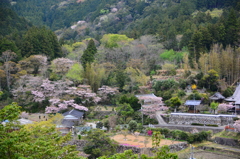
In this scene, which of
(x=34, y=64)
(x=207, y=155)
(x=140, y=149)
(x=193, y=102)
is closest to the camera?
(x=207, y=155)

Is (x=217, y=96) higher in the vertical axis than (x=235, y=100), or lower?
higher

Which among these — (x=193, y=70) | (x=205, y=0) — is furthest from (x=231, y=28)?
(x=205, y=0)

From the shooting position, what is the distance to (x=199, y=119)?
76.9 ft

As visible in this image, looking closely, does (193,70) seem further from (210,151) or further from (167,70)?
(210,151)

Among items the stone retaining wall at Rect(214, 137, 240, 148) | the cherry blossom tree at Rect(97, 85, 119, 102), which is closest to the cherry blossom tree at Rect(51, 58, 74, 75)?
the cherry blossom tree at Rect(97, 85, 119, 102)

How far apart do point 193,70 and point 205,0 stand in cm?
2475

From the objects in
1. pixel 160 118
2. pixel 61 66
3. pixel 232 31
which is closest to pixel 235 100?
pixel 160 118

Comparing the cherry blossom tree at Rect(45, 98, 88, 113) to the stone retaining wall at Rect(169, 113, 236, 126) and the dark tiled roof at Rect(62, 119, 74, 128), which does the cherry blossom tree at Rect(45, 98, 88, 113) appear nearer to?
the dark tiled roof at Rect(62, 119, 74, 128)

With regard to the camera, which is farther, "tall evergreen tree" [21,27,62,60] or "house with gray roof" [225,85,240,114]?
"tall evergreen tree" [21,27,62,60]

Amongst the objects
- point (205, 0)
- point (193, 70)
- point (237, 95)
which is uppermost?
point (205, 0)

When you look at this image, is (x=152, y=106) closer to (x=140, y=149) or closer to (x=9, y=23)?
(x=140, y=149)

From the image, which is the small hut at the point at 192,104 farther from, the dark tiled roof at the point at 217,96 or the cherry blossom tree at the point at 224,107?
the cherry blossom tree at the point at 224,107

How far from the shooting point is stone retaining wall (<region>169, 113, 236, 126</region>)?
895 inches

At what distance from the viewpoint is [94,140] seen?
18.0 metres
